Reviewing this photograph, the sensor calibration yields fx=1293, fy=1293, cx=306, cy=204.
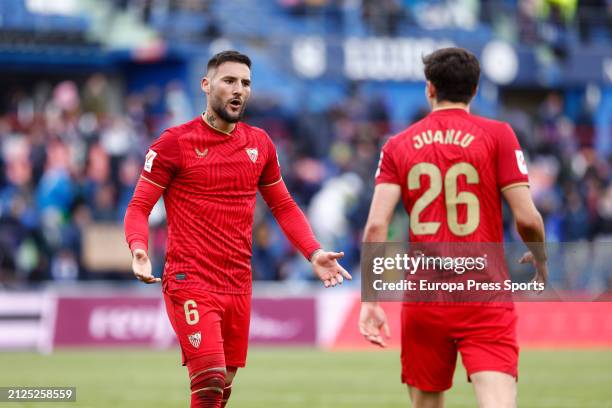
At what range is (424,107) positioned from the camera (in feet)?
88.4

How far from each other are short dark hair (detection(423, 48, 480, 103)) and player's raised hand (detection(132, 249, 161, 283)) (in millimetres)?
1856

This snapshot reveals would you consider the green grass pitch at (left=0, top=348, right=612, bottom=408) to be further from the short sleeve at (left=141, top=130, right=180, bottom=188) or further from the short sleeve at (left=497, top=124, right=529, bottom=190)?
the short sleeve at (left=497, top=124, right=529, bottom=190)


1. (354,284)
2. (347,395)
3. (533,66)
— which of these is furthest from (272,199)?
(533,66)

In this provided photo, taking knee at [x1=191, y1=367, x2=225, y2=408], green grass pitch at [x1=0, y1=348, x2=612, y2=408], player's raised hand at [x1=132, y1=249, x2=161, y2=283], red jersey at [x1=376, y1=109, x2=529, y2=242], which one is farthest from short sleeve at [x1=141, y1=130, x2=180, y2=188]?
green grass pitch at [x1=0, y1=348, x2=612, y2=408]

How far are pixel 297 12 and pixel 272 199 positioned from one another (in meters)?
21.0

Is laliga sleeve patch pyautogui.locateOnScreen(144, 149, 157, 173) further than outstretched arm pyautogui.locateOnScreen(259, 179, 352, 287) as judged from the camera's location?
No

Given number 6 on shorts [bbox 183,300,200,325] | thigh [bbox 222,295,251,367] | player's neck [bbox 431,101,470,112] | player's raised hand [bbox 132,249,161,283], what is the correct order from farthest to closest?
thigh [bbox 222,295,251,367], number 6 on shorts [bbox 183,300,200,325], player's raised hand [bbox 132,249,161,283], player's neck [bbox 431,101,470,112]

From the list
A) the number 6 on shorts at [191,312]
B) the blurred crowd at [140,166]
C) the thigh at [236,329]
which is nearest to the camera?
the number 6 on shorts at [191,312]

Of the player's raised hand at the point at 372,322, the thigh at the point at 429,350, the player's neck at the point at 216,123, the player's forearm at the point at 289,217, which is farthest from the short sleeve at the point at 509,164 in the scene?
the player's neck at the point at 216,123

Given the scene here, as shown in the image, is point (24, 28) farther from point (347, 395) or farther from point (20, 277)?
point (347, 395)

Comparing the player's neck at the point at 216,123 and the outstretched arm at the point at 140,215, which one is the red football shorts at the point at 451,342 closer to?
the outstretched arm at the point at 140,215

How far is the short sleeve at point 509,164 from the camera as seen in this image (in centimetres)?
675

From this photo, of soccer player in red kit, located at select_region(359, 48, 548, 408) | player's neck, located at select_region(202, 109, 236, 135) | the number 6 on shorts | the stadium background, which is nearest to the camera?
soccer player in red kit, located at select_region(359, 48, 548, 408)

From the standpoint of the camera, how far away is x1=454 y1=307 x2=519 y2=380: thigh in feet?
21.6
